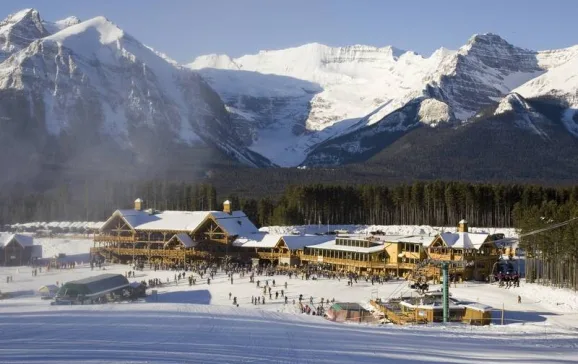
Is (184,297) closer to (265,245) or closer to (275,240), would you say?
(265,245)

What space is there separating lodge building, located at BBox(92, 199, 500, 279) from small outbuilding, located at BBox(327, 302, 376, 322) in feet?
68.7

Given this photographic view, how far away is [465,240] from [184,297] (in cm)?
2686

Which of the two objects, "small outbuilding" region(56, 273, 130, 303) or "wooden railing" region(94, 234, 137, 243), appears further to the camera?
"wooden railing" region(94, 234, 137, 243)

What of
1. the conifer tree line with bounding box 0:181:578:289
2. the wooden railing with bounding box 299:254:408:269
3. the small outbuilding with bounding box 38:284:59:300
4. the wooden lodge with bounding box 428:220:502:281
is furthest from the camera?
the conifer tree line with bounding box 0:181:578:289

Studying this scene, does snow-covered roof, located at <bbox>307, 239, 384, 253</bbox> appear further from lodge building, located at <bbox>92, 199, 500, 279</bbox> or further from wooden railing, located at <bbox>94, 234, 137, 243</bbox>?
wooden railing, located at <bbox>94, 234, 137, 243</bbox>

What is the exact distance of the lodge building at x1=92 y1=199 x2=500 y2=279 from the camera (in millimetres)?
70688

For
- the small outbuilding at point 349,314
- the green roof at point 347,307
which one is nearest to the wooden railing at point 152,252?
the green roof at point 347,307

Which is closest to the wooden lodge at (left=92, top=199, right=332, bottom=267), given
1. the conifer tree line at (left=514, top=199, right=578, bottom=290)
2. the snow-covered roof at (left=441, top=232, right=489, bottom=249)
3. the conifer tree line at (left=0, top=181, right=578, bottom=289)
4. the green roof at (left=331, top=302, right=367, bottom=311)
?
the snow-covered roof at (left=441, top=232, right=489, bottom=249)

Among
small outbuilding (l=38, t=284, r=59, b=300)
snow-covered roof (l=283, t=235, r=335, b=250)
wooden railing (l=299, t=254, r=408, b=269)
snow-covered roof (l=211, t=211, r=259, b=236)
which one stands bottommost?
small outbuilding (l=38, t=284, r=59, b=300)

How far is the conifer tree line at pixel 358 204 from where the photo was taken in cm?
11119

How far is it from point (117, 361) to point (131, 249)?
2390 inches

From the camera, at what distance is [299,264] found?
80688 mm

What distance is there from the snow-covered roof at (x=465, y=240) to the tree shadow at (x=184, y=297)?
23342mm

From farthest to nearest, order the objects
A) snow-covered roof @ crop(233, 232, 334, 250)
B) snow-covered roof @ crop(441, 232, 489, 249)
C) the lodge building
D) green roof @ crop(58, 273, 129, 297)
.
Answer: snow-covered roof @ crop(233, 232, 334, 250) → the lodge building → snow-covered roof @ crop(441, 232, 489, 249) → green roof @ crop(58, 273, 129, 297)
